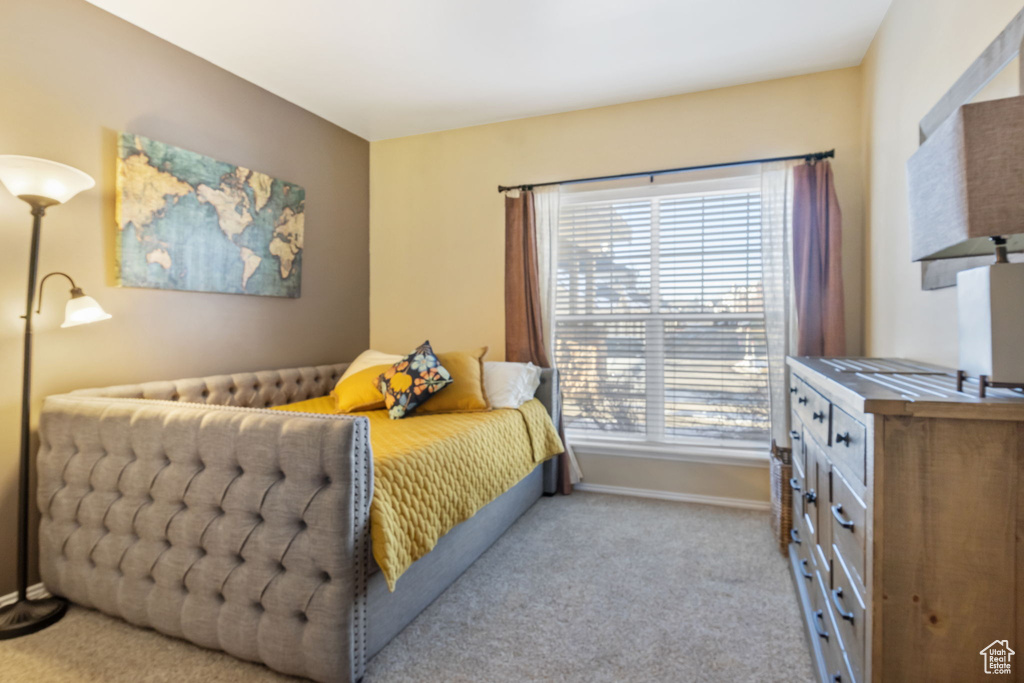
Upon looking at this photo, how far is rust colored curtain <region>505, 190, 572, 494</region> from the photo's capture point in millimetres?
3549

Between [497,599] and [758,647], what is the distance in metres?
0.96

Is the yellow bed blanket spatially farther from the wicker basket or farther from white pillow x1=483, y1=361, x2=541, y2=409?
the wicker basket

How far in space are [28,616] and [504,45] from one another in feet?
10.6

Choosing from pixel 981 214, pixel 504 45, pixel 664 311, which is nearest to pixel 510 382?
pixel 664 311

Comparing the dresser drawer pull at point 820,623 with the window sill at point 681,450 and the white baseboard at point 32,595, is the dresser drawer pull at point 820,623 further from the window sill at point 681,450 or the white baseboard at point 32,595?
the white baseboard at point 32,595

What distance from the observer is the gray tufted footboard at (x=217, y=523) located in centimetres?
156

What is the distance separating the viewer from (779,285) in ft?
9.88

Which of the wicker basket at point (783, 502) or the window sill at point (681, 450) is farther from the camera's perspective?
the window sill at point (681, 450)

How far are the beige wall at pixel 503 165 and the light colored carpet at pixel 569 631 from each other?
1.60m

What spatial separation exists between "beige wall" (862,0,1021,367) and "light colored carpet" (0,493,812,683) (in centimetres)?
114

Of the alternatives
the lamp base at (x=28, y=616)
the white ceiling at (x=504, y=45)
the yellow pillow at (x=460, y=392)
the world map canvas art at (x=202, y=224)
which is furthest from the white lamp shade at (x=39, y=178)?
the yellow pillow at (x=460, y=392)

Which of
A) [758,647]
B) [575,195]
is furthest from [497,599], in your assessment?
[575,195]

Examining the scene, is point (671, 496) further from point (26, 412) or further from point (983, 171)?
point (26, 412)

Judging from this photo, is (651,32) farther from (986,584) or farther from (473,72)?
(986,584)
